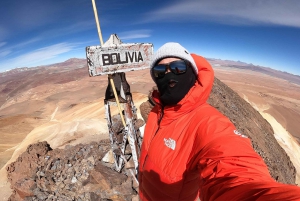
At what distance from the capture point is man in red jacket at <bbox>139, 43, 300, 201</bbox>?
3.28 feet

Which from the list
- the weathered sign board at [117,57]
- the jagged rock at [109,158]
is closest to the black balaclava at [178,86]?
the weathered sign board at [117,57]

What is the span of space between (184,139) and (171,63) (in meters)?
0.80

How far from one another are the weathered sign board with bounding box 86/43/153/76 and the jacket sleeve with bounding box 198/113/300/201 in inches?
82.1

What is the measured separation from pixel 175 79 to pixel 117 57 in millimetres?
1532

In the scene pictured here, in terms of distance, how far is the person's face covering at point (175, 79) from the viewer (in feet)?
5.98

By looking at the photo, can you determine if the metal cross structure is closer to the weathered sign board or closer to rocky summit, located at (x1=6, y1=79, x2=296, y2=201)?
the weathered sign board

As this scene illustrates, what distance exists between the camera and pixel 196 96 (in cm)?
163

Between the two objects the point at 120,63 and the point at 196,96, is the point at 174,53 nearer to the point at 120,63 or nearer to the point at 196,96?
the point at 196,96

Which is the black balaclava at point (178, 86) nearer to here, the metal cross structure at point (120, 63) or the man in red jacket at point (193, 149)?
the man in red jacket at point (193, 149)

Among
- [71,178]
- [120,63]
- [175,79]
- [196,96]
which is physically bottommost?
[71,178]

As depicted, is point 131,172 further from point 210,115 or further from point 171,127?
point 210,115

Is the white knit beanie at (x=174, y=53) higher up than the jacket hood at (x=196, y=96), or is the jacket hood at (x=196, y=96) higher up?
the white knit beanie at (x=174, y=53)

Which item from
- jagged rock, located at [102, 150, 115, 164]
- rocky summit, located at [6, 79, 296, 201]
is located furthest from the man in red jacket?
jagged rock, located at [102, 150, 115, 164]

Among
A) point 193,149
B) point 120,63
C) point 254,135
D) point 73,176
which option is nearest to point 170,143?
point 193,149
